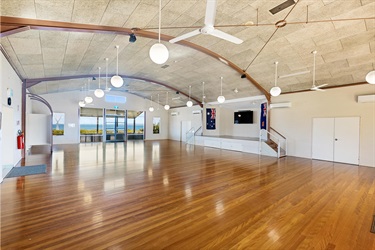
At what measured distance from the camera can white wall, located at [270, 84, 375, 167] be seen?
6715mm

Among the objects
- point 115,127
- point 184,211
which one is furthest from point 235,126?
point 184,211

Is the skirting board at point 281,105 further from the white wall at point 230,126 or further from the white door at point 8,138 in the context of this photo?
the white door at point 8,138

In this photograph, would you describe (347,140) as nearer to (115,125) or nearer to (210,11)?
(210,11)

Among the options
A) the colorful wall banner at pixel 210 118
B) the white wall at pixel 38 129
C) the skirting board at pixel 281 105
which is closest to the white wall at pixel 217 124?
the colorful wall banner at pixel 210 118

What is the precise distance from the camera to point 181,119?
1572 centimetres

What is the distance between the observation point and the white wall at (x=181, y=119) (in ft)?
46.3

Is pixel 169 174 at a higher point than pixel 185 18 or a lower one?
lower

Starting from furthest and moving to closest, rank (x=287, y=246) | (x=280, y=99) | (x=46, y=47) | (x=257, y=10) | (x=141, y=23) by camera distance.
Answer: (x=280, y=99) → (x=46, y=47) → (x=141, y=23) → (x=257, y=10) → (x=287, y=246)

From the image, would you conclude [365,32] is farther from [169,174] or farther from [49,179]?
[49,179]

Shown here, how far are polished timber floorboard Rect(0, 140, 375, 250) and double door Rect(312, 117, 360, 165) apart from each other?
90.7 inches

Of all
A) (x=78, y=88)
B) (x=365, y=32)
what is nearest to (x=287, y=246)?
(x=365, y=32)

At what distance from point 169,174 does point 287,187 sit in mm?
2984

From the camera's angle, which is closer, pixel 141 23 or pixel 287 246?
pixel 287 246

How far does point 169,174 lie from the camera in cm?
518
